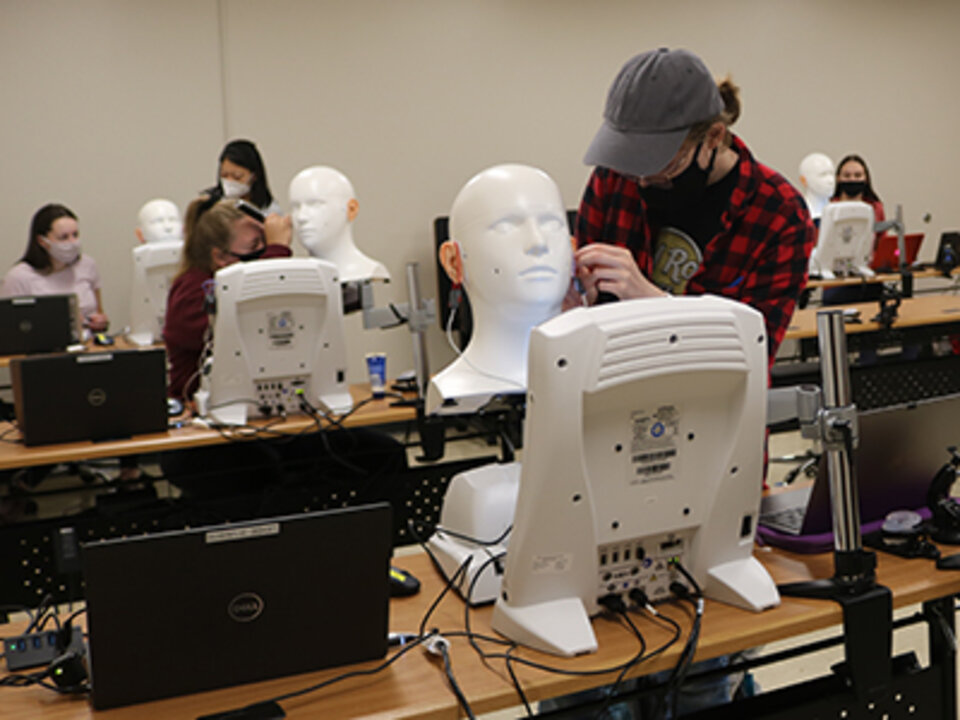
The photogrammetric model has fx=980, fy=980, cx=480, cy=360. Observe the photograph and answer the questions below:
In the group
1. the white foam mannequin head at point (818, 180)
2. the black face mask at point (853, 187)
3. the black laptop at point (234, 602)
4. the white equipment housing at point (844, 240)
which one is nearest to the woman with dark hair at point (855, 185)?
the black face mask at point (853, 187)

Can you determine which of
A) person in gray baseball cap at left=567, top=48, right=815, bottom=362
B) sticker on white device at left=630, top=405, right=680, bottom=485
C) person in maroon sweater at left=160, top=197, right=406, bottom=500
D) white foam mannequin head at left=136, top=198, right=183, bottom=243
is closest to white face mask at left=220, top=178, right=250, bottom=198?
person in maroon sweater at left=160, top=197, right=406, bottom=500

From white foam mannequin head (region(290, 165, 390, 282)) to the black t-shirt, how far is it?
252 centimetres

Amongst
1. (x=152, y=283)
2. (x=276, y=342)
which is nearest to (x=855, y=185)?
(x=152, y=283)

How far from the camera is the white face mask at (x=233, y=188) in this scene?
180 inches

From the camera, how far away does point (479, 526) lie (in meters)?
1.63

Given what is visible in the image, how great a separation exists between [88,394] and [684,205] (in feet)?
6.05

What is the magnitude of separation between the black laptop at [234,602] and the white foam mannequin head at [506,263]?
51 centimetres

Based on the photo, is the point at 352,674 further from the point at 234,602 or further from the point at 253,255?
Answer: the point at 253,255

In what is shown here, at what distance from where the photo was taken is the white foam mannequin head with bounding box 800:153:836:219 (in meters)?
7.09

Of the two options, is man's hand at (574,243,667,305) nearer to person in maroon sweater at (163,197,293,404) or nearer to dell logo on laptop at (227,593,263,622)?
dell logo on laptop at (227,593,263,622)

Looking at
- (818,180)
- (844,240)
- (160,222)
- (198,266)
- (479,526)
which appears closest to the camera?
(479,526)

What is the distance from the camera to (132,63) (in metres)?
6.09

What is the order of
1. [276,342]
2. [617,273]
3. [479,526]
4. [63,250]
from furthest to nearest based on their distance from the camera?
[63,250] < [276,342] < [617,273] < [479,526]

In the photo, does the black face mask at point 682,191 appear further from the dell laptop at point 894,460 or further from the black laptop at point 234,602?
the black laptop at point 234,602
